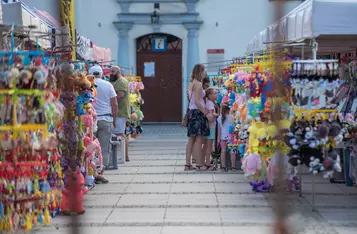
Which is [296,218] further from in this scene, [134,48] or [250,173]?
[134,48]

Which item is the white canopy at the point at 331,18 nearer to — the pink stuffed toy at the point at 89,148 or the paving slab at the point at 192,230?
the paving slab at the point at 192,230

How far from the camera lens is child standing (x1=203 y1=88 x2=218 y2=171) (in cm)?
984

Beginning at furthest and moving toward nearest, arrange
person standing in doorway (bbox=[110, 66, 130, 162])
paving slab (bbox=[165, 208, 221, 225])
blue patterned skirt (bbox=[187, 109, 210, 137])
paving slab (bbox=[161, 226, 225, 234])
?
person standing in doorway (bbox=[110, 66, 130, 162]) → blue patterned skirt (bbox=[187, 109, 210, 137]) → paving slab (bbox=[165, 208, 221, 225]) → paving slab (bbox=[161, 226, 225, 234])

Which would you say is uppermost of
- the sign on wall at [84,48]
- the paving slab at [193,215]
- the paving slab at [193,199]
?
the sign on wall at [84,48]

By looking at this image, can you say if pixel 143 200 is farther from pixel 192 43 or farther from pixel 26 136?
pixel 192 43

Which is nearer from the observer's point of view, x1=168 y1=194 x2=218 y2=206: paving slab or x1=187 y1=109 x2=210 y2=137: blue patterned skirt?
x1=168 y1=194 x2=218 y2=206: paving slab

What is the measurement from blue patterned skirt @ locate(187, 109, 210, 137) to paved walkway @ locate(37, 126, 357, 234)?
0.61 meters

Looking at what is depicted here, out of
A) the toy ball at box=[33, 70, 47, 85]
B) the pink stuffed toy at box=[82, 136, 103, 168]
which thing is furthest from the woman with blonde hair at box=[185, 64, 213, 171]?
the toy ball at box=[33, 70, 47, 85]

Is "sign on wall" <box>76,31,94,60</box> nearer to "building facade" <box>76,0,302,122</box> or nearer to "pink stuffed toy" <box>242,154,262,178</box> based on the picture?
"pink stuffed toy" <box>242,154,262,178</box>

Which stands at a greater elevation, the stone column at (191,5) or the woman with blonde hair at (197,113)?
the stone column at (191,5)

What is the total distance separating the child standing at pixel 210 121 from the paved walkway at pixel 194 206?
0.44 metres

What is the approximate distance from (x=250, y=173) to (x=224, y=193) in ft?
2.96

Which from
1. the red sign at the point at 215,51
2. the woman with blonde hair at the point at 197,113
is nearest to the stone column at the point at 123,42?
the red sign at the point at 215,51

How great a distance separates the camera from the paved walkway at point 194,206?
6.32m
